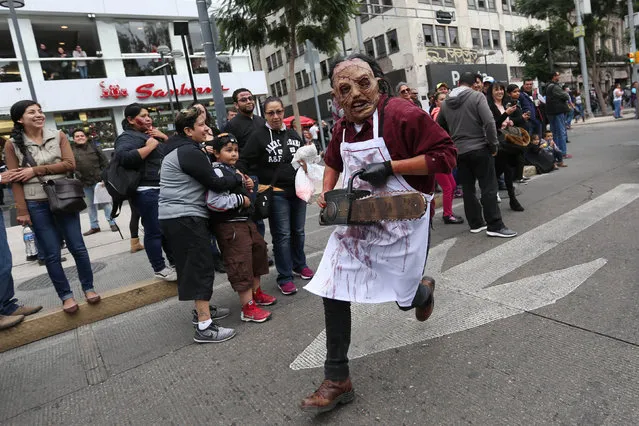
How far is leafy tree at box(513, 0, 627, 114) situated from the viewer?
25516mm

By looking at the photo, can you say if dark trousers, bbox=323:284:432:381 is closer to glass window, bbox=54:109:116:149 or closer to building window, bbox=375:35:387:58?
glass window, bbox=54:109:116:149

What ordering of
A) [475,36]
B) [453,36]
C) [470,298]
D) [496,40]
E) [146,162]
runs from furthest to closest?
[496,40] → [475,36] → [453,36] → [146,162] → [470,298]

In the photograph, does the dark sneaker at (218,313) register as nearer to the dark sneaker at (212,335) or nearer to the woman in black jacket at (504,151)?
the dark sneaker at (212,335)

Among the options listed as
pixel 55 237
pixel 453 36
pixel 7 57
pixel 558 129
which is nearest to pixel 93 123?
pixel 7 57

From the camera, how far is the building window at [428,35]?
31.8 m

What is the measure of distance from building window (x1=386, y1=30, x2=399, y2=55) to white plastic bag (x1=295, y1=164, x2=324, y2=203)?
30.8 m

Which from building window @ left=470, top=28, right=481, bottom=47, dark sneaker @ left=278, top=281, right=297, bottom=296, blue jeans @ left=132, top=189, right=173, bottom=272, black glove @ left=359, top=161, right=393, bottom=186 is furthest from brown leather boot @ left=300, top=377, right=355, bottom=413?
building window @ left=470, top=28, right=481, bottom=47

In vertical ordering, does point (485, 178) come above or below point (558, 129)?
below

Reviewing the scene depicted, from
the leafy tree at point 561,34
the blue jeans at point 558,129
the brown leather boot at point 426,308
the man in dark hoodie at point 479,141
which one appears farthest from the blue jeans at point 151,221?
the leafy tree at point 561,34

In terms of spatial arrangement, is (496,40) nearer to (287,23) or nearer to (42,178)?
(287,23)

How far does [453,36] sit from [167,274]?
34.8 meters

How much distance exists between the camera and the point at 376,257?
2312mm

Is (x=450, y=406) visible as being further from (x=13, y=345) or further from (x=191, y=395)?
(x=13, y=345)

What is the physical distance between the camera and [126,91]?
779 inches
